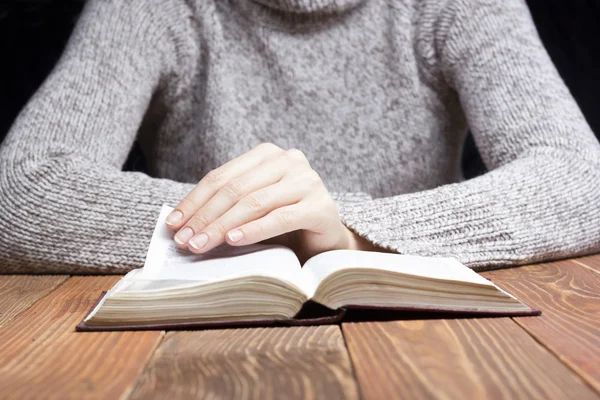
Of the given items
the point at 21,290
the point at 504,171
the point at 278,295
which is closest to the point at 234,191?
the point at 278,295

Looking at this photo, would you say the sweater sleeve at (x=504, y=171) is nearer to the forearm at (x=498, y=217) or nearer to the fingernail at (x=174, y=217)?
the forearm at (x=498, y=217)

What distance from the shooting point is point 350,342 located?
446mm

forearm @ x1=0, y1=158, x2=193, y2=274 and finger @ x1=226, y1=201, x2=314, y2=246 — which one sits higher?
finger @ x1=226, y1=201, x2=314, y2=246

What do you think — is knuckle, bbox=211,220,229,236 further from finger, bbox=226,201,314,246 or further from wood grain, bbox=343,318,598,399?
wood grain, bbox=343,318,598,399

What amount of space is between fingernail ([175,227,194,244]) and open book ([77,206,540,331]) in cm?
6

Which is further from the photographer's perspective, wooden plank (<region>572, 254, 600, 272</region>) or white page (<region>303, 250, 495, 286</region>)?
wooden plank (<region>572, 254, 600, 272</region>)

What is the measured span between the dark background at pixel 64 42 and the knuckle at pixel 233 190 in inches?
28.9

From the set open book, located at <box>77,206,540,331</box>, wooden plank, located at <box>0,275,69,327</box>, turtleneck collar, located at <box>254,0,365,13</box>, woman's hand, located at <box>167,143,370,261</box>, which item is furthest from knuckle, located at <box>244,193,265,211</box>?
turtleneck collar, located at <box>254,0,365,13</box>

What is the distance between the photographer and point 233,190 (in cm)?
64

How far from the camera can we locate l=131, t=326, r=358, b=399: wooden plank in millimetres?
359

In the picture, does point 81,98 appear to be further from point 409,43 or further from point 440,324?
point 440,324

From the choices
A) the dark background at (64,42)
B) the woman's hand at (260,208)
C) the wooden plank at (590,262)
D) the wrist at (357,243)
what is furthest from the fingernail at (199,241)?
the dark background at (64,42)

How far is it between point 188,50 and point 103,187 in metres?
0.40

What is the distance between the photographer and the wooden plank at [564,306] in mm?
410
